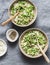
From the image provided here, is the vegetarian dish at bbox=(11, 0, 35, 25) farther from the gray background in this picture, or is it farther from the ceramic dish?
the ceramic dish

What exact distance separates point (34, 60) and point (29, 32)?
0.19 metres

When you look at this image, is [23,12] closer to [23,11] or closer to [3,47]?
[23,11]

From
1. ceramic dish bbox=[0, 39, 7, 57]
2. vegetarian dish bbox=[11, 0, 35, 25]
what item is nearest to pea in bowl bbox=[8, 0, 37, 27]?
vegetarian dish bbox=[11, 0, 35, 25]

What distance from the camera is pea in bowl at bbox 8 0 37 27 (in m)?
1.94

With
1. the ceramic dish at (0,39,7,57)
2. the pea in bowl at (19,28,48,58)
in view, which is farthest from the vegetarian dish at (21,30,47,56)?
the ceramic dish at (0,39,7,57)

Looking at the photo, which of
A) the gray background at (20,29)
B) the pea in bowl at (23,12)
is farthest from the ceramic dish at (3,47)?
the pea in bowl at (23,12)

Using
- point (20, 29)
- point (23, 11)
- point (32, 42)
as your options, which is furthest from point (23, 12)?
point (32, 42)

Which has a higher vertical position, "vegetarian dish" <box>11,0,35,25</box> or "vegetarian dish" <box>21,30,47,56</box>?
"vegetarian dish" <box>11,0,35,25</box>

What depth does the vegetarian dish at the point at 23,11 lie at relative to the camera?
1948mm

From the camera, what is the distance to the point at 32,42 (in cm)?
188

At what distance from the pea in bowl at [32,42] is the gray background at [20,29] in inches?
2.4

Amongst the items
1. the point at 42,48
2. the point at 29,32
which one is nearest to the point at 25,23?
the point at 29,32

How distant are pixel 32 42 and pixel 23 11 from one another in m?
0.24

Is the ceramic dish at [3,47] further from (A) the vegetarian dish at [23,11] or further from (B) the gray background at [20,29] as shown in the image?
(A) the vegetarian dish at [23,11]
